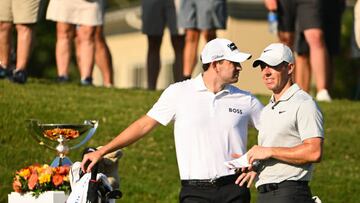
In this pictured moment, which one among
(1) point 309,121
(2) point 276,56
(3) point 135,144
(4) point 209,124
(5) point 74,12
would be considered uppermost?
(2) point 276,56

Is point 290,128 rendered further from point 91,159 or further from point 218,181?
point 91,159

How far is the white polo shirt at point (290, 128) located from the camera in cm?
998

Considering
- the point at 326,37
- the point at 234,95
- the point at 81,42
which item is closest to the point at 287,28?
the point at 326,37

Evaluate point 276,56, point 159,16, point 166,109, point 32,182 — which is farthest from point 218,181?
point 159,16

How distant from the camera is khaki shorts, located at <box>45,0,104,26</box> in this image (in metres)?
17.8

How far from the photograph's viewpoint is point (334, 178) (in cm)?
1527

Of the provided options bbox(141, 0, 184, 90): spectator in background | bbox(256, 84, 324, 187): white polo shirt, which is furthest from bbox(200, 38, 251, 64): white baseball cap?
bbox(141, 0, 184, 90): spectator in background

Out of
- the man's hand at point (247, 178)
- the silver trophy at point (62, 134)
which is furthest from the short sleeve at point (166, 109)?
the silver trophy at point (62, 134)

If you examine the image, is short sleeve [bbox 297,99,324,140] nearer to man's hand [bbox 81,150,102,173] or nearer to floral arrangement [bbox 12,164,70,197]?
man's hand [bbox 81,150,102,173]

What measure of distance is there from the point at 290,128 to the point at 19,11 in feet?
26.2

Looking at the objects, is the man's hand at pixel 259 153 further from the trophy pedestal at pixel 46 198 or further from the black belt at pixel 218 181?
the trophy pedestal at pixel 46 198

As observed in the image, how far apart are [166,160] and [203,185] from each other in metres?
4.49

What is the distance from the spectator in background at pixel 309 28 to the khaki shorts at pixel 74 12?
222 centimetres

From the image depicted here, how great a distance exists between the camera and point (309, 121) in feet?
32.6
